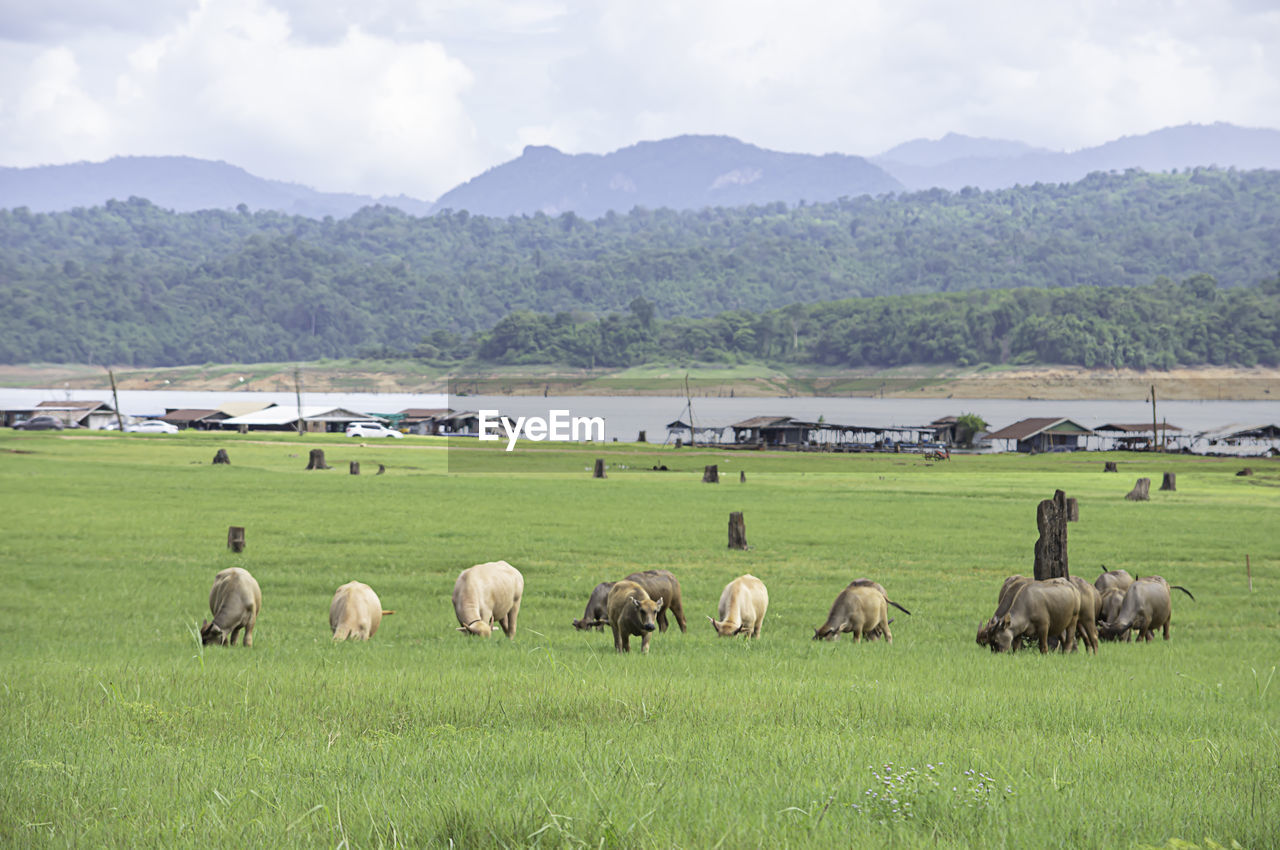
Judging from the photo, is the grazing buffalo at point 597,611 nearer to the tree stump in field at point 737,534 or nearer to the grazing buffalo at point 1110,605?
the grazing buffalo at point 1110,605

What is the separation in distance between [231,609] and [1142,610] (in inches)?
556

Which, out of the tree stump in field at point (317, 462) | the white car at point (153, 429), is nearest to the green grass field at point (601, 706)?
the tree stump in field at point (317, 462)

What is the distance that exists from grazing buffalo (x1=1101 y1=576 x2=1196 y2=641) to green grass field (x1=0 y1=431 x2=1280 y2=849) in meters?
0.62

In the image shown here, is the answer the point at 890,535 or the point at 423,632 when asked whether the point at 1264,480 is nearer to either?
the point at 890,535

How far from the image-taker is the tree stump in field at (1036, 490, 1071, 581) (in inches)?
698

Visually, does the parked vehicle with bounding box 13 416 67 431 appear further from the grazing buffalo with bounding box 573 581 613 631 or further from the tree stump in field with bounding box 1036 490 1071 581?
the tree stump in field with bounding box 1036 490 1071 581

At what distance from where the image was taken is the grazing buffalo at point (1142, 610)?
17047mm

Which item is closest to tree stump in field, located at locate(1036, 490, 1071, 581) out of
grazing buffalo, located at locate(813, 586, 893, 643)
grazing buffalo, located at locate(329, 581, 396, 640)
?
grazing buffalo, located at locate(813, 586, 893, 643)

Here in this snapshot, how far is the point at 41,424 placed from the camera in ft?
394

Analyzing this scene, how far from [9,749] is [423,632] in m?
10.1

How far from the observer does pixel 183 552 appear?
26641 mm

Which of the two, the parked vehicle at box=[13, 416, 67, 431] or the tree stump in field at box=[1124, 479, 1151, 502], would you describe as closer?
the tree stump in field at box=[1124, 479, 1151, 502]

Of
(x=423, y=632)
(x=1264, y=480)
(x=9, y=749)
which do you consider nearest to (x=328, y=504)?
(x=423, y=632)

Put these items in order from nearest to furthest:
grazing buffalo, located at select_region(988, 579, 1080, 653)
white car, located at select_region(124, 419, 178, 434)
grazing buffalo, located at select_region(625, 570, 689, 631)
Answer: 1. grazing buffalo, located at select_region(988, 579, 1080, 653)
2. grazing buffalo, located at select_region(625, 570, 689, 631)
3. white car, located at select_region(124, 419, 178, 434)
